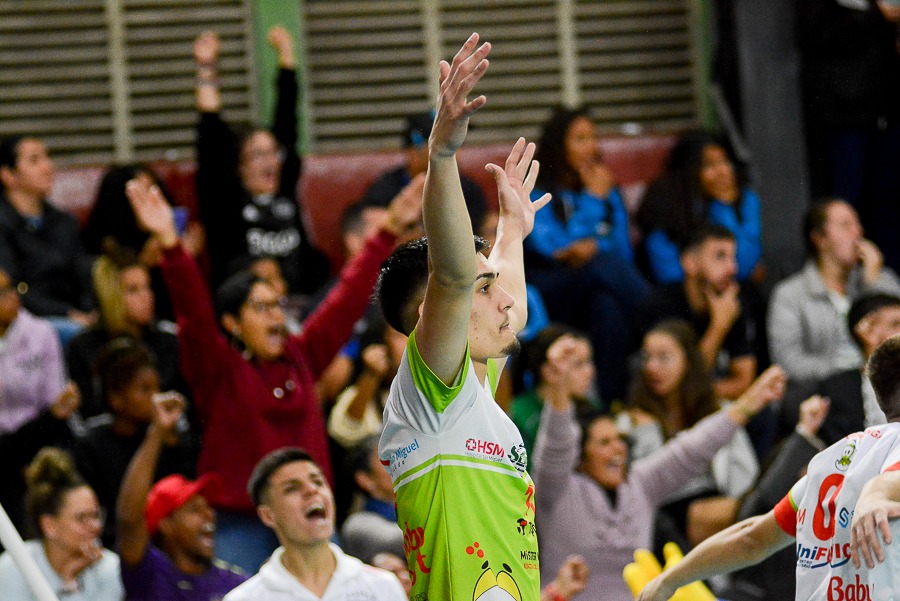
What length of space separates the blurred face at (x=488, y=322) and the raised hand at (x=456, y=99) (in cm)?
55

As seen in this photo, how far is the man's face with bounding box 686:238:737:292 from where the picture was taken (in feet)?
28.3

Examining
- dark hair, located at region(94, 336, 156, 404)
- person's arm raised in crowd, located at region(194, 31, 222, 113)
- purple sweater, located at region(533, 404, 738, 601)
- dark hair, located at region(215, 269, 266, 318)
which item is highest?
person's arm raised in crowd, located at region(194, 31, 222, 113)

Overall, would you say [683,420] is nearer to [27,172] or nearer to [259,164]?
[259,164]

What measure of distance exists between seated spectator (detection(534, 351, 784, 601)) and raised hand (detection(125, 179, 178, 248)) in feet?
6.17

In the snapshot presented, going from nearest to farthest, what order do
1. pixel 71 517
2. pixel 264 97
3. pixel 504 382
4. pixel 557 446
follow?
pixel 71 517, pixel 557 446, pixel 504 382, pixel 264 97

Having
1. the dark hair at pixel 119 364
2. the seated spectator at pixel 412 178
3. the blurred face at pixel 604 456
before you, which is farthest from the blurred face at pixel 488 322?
the seated spectator at pixel 412 178

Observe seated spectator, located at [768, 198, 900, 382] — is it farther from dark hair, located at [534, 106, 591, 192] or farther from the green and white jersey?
the green and white jersey

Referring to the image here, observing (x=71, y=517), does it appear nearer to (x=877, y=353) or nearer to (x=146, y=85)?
(x=877, y=353)

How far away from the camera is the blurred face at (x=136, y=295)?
782cm

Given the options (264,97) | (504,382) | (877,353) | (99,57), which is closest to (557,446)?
(504,382)

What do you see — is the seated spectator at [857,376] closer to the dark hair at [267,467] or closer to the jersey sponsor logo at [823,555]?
the dark hair at [267,467]

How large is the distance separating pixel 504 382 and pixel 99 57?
4.58m

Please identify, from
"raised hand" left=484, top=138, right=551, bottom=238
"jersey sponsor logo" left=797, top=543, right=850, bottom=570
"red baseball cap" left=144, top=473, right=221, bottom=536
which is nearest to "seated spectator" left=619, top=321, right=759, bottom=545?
"red baseball cap" left=144, top=473, right=221, bottom=536

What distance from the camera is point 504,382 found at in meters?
7.47
